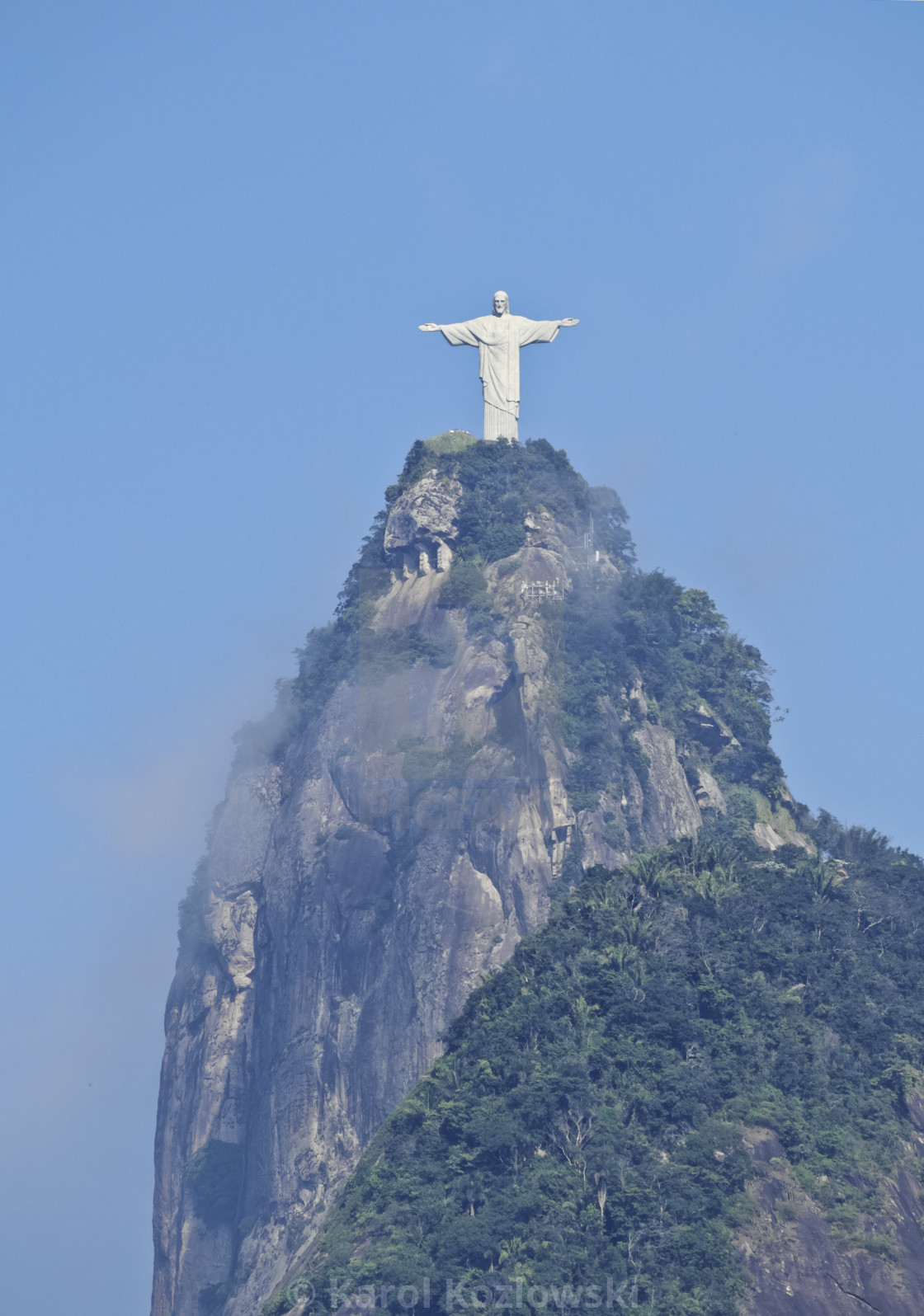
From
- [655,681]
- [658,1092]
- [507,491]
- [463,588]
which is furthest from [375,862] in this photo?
[658,1092]

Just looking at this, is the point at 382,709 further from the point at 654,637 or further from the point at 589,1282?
the point at 589,1282

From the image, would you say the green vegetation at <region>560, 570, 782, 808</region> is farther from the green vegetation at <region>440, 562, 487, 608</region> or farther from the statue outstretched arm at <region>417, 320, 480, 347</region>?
the statue outstretched arm at <region>417, 320, 480, 347</region>

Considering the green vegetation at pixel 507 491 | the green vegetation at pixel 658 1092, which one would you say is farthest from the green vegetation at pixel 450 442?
the green vegetation at pixel 658 1092

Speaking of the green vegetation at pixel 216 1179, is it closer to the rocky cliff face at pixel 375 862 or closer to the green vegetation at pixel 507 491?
the rocky cliff face at pixel 375 862

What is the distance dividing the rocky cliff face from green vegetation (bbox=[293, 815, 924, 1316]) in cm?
764

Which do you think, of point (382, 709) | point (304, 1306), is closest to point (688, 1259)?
point (304, 1306)

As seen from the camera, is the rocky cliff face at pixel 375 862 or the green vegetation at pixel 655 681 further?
the green vegetation at pixel 655 681

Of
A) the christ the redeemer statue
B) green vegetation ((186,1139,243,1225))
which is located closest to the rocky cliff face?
green vegetation ((186,1139,243,1225))

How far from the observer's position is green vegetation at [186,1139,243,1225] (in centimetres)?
9219

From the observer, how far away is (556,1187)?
68.2 m

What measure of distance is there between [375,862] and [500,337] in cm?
2322

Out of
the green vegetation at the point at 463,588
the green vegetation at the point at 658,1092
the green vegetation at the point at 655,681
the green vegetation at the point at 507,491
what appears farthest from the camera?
the green vegetation at the point at 507,491

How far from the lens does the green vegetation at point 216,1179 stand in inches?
3629

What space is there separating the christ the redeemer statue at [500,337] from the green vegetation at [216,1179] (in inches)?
1357
